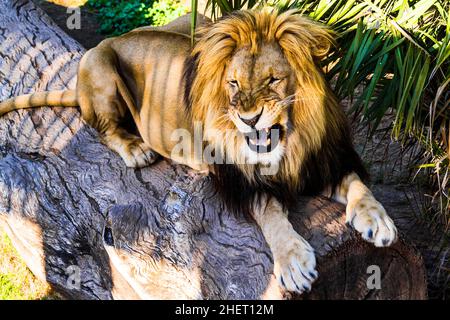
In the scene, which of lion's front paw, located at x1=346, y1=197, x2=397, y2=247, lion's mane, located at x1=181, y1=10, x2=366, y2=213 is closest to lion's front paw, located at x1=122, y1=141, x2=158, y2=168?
lion's mane, located at x1=181, y1=10, x2=366, y2=213

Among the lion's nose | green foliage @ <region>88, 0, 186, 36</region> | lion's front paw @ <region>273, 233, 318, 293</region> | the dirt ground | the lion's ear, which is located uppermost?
the lion's ear

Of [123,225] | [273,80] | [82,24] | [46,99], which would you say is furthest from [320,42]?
[82,24]

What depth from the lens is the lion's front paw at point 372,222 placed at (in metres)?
3.29

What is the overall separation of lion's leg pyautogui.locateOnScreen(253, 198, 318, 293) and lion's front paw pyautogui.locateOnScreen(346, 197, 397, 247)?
0.27 metres

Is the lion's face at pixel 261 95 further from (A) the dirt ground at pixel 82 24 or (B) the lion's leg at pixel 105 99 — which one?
(A) the dirt ground at pixel 82 24

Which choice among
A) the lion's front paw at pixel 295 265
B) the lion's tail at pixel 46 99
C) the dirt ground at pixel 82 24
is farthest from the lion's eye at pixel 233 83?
the dirt ground at pixel 82 24

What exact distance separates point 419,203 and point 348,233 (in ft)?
5.58

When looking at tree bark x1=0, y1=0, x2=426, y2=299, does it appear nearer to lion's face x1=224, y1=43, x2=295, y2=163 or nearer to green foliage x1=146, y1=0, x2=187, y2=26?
lion's face x1=224, y1=43, x2=295, y2=163

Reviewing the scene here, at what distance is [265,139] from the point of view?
3.40 m

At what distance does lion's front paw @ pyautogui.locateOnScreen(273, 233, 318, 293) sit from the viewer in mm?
3133

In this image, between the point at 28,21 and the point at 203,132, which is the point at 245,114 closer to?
the point at 203,132

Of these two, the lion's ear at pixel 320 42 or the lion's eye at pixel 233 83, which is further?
the lion's ear at pixel 320 42

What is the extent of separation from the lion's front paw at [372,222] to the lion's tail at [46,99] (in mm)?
2138
